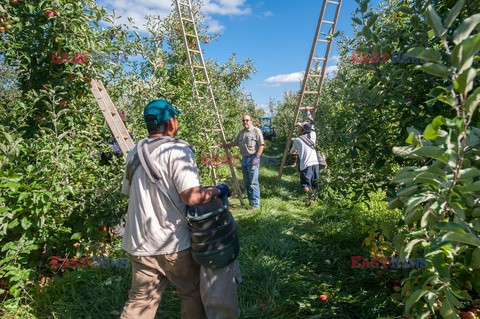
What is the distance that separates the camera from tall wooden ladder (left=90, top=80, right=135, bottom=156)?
113 inches

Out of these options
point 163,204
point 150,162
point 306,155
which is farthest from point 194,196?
point 306,155

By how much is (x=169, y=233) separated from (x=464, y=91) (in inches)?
60.8

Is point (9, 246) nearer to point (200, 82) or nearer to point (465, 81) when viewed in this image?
point (465, 81)

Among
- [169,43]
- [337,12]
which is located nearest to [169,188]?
[337,12]

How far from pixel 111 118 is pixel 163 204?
1.56m

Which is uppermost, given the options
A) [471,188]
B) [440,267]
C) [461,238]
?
[471,188]

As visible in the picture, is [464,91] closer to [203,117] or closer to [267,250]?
[267,250]

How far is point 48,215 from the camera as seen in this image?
245 centimetres

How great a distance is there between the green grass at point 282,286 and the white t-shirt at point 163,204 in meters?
0.98

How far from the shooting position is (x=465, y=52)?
77 cm

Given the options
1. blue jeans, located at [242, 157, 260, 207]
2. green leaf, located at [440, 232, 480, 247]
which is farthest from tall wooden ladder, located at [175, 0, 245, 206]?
green leaf, located at [440, 232, 480, 247]

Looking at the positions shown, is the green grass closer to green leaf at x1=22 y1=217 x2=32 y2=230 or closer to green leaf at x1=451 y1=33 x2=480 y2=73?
green leaf at x1=22 y1=217 x2=32 y2=230

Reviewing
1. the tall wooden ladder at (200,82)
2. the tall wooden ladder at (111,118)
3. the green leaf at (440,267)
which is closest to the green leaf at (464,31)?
the green leaf at (440,267)

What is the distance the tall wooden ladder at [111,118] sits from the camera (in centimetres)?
287
